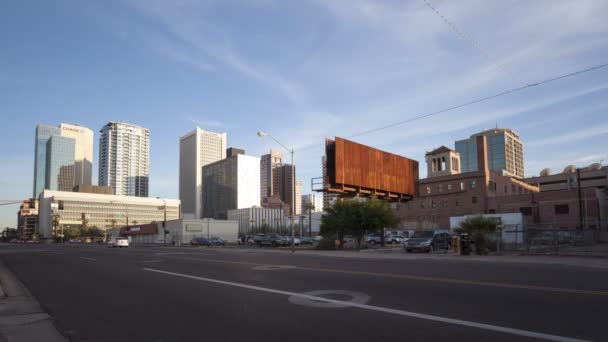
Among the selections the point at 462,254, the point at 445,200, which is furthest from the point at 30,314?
the point at 445,200

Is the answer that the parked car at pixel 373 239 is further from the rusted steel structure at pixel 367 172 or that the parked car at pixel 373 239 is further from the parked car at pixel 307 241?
the parked car at pixel 307 241

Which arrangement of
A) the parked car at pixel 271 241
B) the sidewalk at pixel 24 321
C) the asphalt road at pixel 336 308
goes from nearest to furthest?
the asphalt road at pixel 336 308 < the sidewalk at pixel 24 321 < the parked car at pixel 271 241

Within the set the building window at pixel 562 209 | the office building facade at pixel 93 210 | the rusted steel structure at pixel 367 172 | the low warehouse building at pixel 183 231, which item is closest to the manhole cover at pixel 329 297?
the rusted steel structure at pixel 367 172

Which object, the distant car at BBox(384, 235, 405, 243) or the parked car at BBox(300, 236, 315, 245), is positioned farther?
the parked car at BBox(300, 236, 315, 245)

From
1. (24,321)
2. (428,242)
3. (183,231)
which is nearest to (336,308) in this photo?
(24,321)

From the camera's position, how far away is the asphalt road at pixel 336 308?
6512mm

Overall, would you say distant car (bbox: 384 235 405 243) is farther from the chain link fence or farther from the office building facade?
the office building facade

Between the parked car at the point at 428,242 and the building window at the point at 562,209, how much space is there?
46.4 metres

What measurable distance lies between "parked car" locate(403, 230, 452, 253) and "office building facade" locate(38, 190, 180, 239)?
14398cm

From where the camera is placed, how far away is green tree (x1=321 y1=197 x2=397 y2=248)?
39906 mm

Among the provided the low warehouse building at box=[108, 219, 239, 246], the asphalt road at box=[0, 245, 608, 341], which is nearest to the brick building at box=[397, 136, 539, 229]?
the low warehouse building at box=[108, 219, 239, 246]

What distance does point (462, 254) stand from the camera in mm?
26578

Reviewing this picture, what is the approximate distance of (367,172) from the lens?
40188 mm

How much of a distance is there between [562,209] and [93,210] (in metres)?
161
